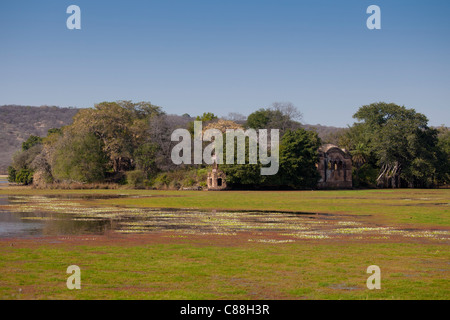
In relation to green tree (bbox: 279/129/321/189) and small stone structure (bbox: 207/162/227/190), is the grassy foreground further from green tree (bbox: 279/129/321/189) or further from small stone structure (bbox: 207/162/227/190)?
green tree (bbox: 279/129/321/189)

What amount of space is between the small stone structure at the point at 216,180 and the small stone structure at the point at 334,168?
21268 mm

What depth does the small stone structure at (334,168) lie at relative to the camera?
313 feet

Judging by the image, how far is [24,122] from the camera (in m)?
186

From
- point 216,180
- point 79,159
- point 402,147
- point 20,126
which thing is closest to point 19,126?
point 20,126

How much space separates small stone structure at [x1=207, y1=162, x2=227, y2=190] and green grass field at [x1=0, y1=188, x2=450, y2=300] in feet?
202

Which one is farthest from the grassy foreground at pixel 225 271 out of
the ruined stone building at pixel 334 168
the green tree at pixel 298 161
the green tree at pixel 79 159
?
the ruined stone building at pixel 334 168

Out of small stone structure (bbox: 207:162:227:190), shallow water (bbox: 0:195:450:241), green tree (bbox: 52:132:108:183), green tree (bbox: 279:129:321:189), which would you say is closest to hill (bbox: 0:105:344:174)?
green tree (bbox: 279:129:321:189)

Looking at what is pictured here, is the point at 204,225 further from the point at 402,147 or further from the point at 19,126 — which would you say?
the point at 19,126

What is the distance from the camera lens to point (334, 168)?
317 ft

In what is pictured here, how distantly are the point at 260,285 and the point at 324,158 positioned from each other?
8506 centimetres

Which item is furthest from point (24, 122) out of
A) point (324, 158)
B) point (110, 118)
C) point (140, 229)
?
point (140, 229)

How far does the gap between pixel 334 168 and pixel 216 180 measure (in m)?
26.5

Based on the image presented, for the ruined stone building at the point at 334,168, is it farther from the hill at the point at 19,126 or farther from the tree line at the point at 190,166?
the hill at the point at 19,126
